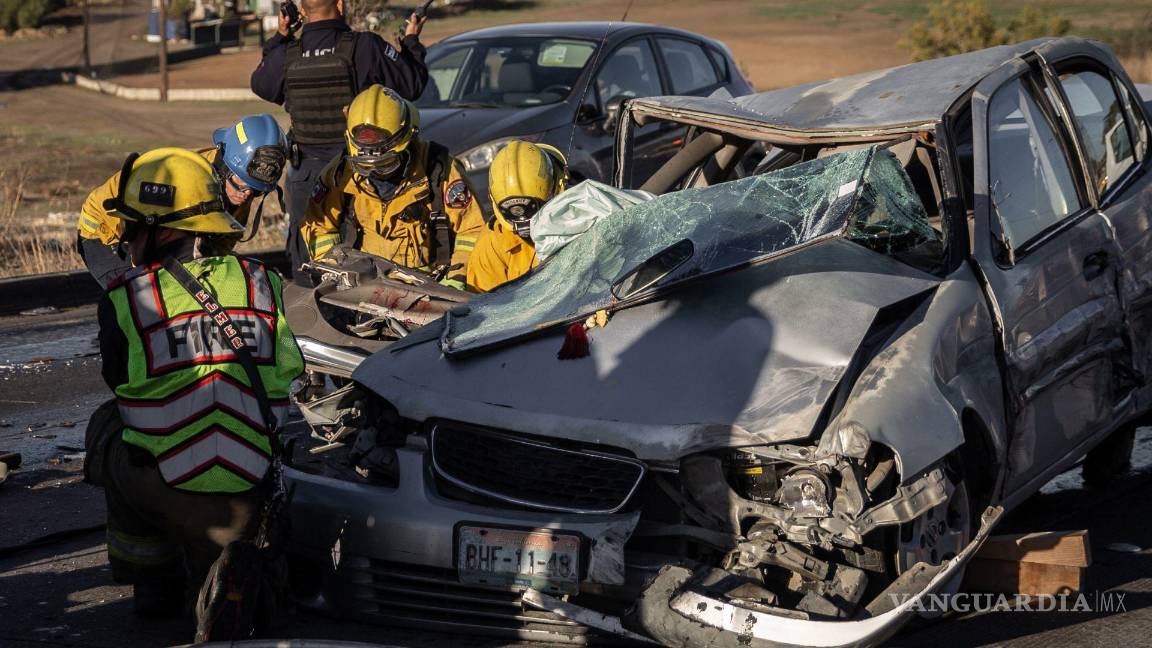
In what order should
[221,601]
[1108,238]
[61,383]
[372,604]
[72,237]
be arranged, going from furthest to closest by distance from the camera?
[72,237] < [61,383] < [1108,238] < [372,604] < [221,601]

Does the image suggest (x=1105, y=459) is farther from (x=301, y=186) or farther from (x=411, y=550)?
(x=301, y=186)

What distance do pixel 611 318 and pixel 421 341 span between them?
68 cm

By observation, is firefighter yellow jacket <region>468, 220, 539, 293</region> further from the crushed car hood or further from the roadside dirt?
the roadside dirt

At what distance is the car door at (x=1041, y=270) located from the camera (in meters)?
4.93

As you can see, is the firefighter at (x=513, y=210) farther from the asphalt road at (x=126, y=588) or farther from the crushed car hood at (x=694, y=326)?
the asphalt road at (x=126, y=588)

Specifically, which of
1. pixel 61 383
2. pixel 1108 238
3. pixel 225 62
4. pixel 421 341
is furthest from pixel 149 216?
pixel 225 62

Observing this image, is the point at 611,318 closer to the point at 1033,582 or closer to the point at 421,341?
the point at 421,341

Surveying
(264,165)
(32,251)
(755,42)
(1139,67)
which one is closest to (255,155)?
(264,165)

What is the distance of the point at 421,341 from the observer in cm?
503

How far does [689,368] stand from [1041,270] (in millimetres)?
1480

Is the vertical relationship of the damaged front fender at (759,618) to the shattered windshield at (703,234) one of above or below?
below

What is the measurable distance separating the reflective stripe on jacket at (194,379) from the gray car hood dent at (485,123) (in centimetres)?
649

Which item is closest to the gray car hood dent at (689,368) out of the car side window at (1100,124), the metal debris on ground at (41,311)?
the car side window at (1100,124)

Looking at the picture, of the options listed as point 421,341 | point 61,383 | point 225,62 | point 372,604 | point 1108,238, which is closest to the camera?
point 372,604
